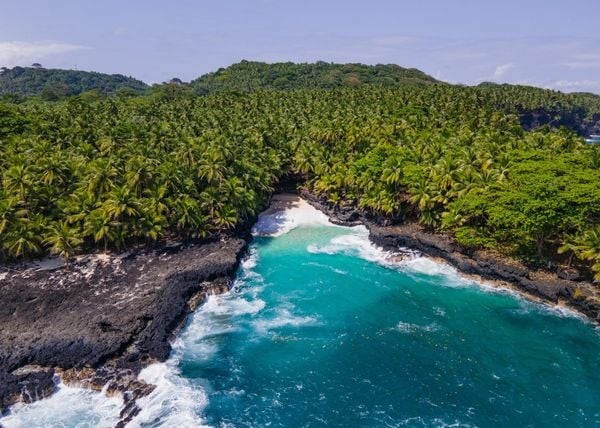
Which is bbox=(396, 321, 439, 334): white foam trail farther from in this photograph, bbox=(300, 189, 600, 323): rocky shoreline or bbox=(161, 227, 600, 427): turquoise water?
bbox=(300, 189, 600, 323): rocky shoreline

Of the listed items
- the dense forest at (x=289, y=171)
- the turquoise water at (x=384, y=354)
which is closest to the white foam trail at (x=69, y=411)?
the turquoise water at (x=384, y=354)

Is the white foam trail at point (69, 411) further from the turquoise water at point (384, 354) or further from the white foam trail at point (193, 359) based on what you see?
the turquoise water at point (384, 354)

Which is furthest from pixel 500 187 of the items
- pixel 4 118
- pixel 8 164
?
pixel 4 118

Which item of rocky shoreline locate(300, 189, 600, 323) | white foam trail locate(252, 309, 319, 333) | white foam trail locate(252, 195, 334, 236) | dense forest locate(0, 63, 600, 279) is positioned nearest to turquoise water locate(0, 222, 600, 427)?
white foam trail locate(252, 309, 319, 333)

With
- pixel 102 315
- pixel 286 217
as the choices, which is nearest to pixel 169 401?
pixel 102 315

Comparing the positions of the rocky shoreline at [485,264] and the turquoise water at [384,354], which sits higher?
the rocky shoreline at [485,264]

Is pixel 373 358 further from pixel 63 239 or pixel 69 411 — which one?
pixel 63 239

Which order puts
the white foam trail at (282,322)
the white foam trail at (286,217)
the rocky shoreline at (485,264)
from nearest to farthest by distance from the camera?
the white foam trail at (282,322) < the rocky shoreline at (485,264) < the white foam trail at (286,217)
